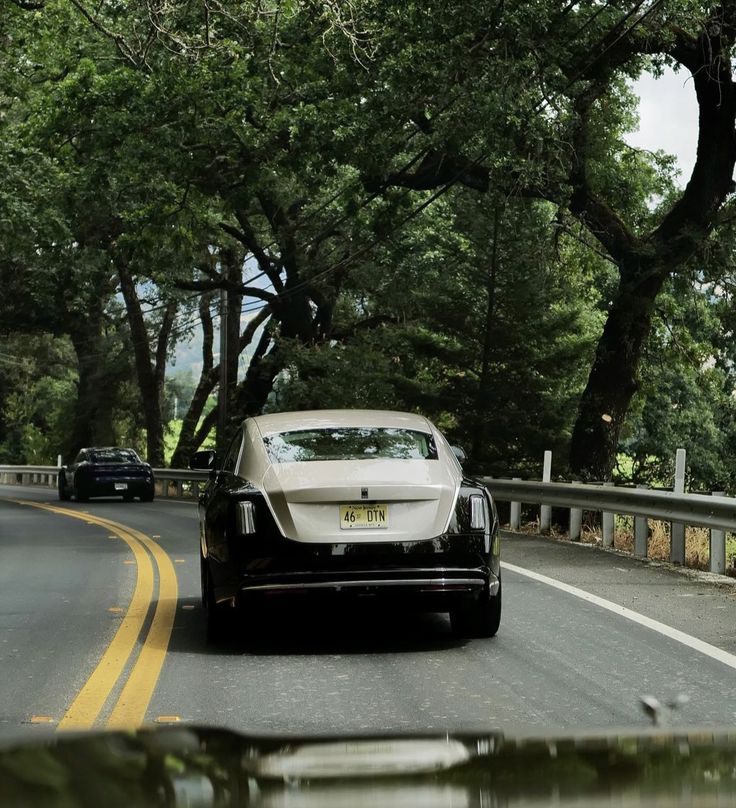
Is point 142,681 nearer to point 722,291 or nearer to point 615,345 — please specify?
point 615,345

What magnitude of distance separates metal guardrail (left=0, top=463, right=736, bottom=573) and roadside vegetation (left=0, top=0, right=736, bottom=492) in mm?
4058

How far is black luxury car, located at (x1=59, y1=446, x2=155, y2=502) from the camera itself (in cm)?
3177

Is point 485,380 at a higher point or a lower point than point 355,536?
higher

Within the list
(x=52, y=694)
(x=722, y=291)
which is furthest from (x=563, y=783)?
(x=722, y=291)

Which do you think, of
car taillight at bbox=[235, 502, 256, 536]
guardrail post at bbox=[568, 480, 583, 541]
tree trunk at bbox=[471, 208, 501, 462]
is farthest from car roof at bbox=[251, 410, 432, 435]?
tree trunk at bbox=[471, 208, 501, 462]

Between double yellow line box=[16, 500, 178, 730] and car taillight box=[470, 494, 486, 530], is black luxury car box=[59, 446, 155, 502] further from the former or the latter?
car taillight box=[470, 494, 486, 530]

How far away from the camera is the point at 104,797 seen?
10.6 ft

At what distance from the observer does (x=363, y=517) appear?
8.27m

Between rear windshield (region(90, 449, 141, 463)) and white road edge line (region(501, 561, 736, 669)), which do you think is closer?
white road edge line (region(501, 561, 736, 669))

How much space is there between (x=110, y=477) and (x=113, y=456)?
3.54 feet

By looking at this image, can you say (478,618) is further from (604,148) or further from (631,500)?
(604,148)

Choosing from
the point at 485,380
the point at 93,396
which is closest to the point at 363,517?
the point at 485,380

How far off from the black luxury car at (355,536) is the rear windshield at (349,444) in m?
0.03

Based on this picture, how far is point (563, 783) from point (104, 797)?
1.14 metres
